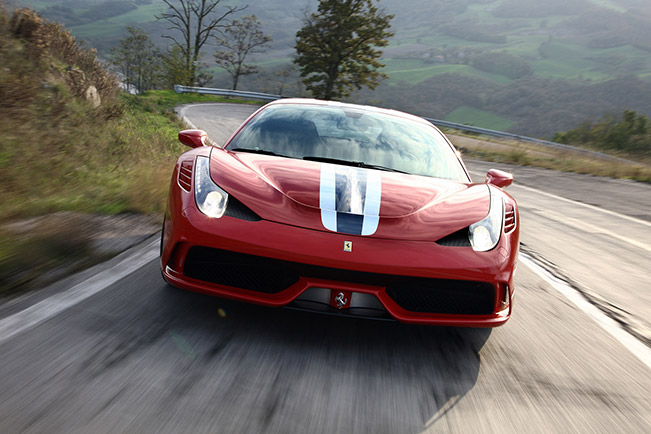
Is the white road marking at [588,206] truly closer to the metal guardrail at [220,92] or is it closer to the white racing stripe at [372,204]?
the white racing stripe at [372,204]

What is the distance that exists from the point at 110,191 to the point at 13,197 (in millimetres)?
1038

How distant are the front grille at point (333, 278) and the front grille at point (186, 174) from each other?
17.1 inches

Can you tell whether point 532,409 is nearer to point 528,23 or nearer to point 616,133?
point 616,133

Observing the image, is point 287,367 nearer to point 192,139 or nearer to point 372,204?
point 372,204

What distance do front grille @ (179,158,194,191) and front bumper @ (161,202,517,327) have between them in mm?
249

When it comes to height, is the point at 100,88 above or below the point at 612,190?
above

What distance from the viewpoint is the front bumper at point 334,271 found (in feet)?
7.83

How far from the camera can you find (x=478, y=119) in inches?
2813

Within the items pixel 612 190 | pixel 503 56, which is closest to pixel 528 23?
pixel 503 56

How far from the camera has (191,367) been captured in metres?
2.18

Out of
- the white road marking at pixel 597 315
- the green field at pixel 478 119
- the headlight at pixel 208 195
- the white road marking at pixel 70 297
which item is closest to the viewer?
the white road marking at pixel 70 297

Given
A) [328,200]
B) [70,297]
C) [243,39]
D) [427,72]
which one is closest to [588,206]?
[328,200]

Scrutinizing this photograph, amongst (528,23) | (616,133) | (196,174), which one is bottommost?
(616,133)

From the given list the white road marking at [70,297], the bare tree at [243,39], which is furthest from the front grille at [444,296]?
the bare tree at [243,39]
